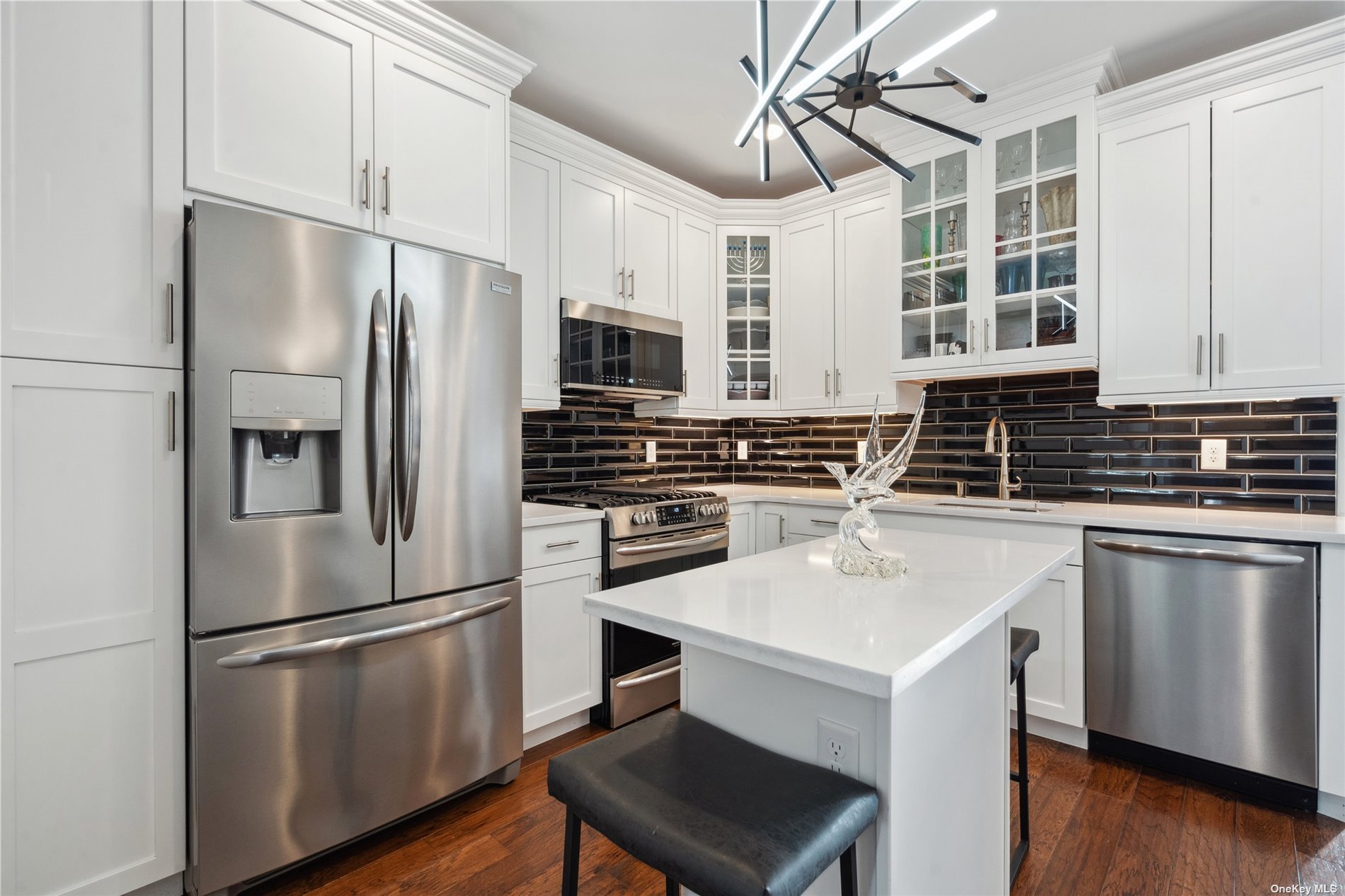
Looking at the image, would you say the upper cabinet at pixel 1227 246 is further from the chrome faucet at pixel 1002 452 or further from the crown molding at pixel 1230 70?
the chrome faucet at pixel 1002 452

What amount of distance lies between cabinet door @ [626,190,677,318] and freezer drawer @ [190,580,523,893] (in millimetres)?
1714

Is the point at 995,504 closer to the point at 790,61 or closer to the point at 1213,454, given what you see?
the point at 1213,454

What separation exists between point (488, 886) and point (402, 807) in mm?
368

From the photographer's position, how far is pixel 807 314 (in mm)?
3602

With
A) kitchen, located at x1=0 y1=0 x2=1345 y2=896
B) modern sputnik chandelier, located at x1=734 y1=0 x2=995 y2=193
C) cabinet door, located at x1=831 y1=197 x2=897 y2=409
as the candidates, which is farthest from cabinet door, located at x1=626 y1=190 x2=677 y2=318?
modern sputnik chandelier, located at x1=734 y1=0 x2=995 y2=193

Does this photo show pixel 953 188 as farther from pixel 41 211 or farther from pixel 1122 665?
pixel 41 211

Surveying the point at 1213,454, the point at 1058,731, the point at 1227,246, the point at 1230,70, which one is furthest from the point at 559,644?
the point at 1230,70

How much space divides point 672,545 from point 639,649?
469 millimetres

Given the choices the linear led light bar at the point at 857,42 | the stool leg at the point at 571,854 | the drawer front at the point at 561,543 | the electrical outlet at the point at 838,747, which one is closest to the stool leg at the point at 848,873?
the electrical outlet at the point at 838,747

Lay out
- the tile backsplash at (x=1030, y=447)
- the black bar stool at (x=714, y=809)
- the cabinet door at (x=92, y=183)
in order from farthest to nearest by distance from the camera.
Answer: the tile backsplash at (x=1030, y=447), the cabinet door at (x=92, y=183), the black bar stool at (x=714, y=809)

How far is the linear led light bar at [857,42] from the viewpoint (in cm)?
103

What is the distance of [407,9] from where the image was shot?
1.99 meters

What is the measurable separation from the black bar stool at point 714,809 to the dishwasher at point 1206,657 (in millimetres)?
1908

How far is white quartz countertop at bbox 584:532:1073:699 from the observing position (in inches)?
35.3
